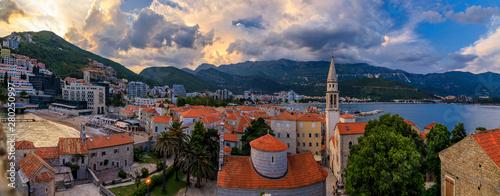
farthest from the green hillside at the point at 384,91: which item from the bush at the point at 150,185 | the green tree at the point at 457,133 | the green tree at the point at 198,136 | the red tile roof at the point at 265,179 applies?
the bush at the point at 150,185

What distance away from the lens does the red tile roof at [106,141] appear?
26508 millimetres

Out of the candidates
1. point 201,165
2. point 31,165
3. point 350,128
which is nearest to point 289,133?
point 350,128

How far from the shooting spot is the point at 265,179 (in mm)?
15352

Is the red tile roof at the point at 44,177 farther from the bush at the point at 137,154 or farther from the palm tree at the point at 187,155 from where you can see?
the bush at the point at 137,154

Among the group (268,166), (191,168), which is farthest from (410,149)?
(191,168)

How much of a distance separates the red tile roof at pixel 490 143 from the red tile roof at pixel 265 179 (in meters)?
8.80

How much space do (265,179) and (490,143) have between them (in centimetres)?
1166

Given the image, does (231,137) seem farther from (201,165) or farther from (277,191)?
(277,191)

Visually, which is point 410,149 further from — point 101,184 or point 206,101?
point 206,101

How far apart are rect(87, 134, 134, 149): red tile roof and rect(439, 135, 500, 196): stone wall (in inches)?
1236

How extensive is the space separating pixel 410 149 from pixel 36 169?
27.4 meters

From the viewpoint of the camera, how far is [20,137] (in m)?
43.5

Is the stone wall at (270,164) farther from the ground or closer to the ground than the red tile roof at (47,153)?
farther from the ground

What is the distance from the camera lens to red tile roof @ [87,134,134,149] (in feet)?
87.0
